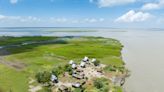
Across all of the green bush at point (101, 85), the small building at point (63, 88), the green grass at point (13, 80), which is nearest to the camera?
the small building at point (63, 88)

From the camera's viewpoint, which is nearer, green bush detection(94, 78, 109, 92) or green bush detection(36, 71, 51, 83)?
green bush detection(94, 78, 109, 92)

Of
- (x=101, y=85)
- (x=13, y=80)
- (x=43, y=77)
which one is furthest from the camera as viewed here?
(x=13, y=80)

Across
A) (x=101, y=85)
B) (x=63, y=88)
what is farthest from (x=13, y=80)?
(x=101, y=85)

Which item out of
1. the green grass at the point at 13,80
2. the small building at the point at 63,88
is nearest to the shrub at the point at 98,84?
the small building at the point at 63,88

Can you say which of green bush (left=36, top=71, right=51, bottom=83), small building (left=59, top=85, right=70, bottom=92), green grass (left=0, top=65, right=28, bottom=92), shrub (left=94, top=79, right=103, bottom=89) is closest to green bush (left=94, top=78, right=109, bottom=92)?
shrub (left=94, top=79, right=103, bottom=89)

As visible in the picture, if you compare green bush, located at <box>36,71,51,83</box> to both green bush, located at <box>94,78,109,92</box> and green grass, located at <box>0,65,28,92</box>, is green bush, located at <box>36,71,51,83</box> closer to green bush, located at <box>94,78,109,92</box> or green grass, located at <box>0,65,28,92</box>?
green grass, located at <box>0,65,28,92</box>

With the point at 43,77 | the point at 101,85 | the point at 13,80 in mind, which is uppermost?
the point at 43,77

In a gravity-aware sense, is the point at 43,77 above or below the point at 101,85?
above

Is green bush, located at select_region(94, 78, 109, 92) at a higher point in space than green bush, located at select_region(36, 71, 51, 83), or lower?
lower

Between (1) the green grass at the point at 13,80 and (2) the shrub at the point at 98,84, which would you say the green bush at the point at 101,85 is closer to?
(2) the shrub at the point at 98,84

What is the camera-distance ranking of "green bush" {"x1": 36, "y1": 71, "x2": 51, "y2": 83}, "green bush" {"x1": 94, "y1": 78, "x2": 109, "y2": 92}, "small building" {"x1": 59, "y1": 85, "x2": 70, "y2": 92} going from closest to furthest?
"small building" {"x1": 59, "y1": 85, "x2": 70, "y2": 92} → "green bush" {"x1": 94, "y1": 78, "x2": 109, "y2": 92} → "green bush" {"x1": 36, "y1": 71, "x2": 51, "y2": 83}

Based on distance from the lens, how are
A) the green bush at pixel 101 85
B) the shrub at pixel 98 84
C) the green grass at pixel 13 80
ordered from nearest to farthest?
the green bush at pixel 101 85 < the green grass at pixel 13 80 < the shrub at pixel 98 84

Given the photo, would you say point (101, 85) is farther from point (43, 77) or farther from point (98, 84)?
point (43, 77)
